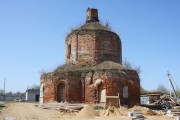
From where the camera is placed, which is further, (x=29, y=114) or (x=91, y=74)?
(x=91, y=74)

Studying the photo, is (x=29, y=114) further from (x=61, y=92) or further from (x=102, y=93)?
(x=102, y=93)

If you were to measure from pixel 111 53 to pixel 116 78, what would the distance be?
568 centimetres

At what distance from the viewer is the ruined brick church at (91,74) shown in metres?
30.2

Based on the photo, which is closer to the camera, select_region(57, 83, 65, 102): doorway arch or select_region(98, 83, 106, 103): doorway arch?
select_region(98, 83, 106, 103): doorway arch

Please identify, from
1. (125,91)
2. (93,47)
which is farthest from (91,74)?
(93,47)

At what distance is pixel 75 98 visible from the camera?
3112 cm

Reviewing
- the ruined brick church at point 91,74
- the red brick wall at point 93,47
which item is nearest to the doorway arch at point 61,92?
the ruined brick church at point 91,74

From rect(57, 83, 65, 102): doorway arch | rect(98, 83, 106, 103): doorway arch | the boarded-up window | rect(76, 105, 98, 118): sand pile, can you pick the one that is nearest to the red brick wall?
rect(57, 83, 65, 102): doorway arch

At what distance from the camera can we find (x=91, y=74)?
1226 inches

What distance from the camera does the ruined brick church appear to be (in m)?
30.2

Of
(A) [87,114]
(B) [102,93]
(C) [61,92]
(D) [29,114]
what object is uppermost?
(C) [61,92]

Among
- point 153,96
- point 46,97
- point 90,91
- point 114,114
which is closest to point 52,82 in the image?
point 46,97

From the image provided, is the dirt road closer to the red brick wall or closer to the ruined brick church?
the ruined brick church

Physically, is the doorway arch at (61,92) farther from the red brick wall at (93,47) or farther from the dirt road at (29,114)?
the dirt road at (29,114)
